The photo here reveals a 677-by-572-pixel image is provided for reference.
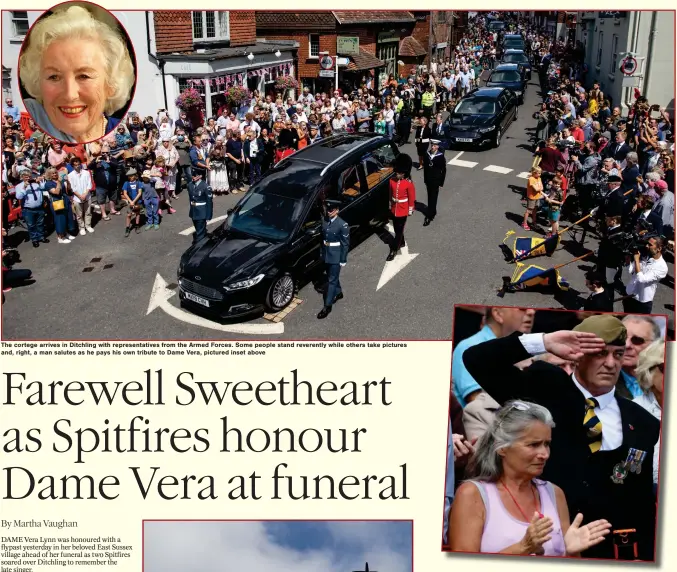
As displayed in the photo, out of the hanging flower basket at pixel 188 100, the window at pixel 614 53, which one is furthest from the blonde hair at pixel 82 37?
the window at pixel 614 53

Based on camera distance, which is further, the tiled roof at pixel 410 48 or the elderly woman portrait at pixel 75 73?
the tiled roof at pixel 410 48

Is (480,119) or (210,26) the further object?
(210,26)

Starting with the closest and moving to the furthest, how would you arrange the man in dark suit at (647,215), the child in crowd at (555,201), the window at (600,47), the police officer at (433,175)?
the man in dark suit at (647,215), the child in crowd at (555,201), the police officer at (433,175), the window at (600,47)

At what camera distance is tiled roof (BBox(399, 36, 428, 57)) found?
106 ft

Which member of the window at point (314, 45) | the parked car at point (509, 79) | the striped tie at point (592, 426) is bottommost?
the striped tie at point (592, 426)

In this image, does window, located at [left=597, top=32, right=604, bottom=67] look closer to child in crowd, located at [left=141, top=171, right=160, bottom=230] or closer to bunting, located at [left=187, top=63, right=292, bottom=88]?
bunting, located at [left=187, top=63, right=292, bottom=88]

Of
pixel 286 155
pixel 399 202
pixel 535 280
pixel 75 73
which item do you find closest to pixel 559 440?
pixel 535 280

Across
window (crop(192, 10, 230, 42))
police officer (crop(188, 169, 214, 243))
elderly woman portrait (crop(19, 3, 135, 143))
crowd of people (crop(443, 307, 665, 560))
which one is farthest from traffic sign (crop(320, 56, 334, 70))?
crowd of people (crop(443, 307, 665, 560))

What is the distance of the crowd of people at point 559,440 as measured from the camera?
596cm

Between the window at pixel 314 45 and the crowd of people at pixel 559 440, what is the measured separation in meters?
22.4

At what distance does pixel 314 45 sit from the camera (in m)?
26.2

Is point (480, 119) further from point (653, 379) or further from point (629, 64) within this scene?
point (653, 379)

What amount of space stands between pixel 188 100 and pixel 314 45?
874cm

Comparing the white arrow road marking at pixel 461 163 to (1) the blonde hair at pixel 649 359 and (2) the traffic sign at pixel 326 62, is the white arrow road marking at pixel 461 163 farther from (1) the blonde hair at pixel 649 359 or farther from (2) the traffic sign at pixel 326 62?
(1) the blonde hair at pixel 649 359
